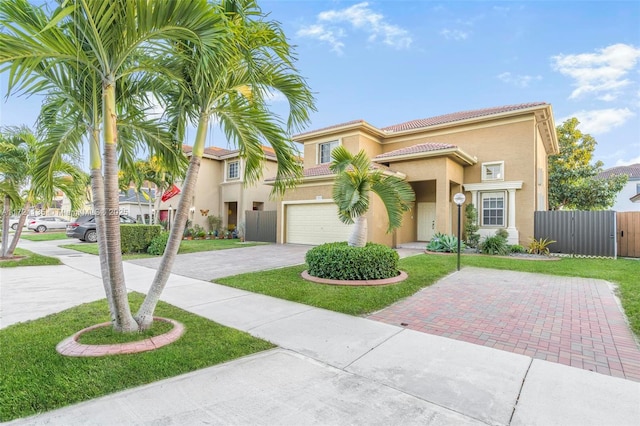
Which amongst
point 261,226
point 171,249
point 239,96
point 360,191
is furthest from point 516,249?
point 171,249

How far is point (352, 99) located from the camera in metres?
16.2

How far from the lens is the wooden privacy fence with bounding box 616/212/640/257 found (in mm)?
13036

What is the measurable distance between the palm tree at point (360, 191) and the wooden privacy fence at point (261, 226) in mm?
10759

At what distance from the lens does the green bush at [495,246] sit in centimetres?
1342

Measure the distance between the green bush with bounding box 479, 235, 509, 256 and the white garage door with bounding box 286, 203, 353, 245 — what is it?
Result: 227 inches

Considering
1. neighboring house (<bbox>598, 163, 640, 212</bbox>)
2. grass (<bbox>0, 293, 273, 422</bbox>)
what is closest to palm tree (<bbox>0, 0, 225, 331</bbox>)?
grass (<bbox>0, 293, 273, 422</bbox>)

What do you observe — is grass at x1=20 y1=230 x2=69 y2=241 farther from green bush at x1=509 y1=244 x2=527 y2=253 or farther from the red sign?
green bush at x1=509 y1=244 x2=527 y2=253

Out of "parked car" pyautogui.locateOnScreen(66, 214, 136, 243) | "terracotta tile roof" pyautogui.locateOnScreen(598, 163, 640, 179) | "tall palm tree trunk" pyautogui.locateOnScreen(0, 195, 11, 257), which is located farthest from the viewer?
"terracotta tile roof" pyautogui.locateOnScreen(598, 163, 640, 179)

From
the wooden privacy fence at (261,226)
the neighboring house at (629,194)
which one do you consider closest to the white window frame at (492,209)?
the wooden privacy fence at (261,226)

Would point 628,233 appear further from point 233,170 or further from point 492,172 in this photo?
point 233,170

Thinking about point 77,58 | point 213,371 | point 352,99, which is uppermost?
point 352,99

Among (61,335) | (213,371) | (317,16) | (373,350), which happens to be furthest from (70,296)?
(317,16)

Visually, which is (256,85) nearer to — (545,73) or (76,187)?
(76,187)

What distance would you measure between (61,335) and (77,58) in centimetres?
355
